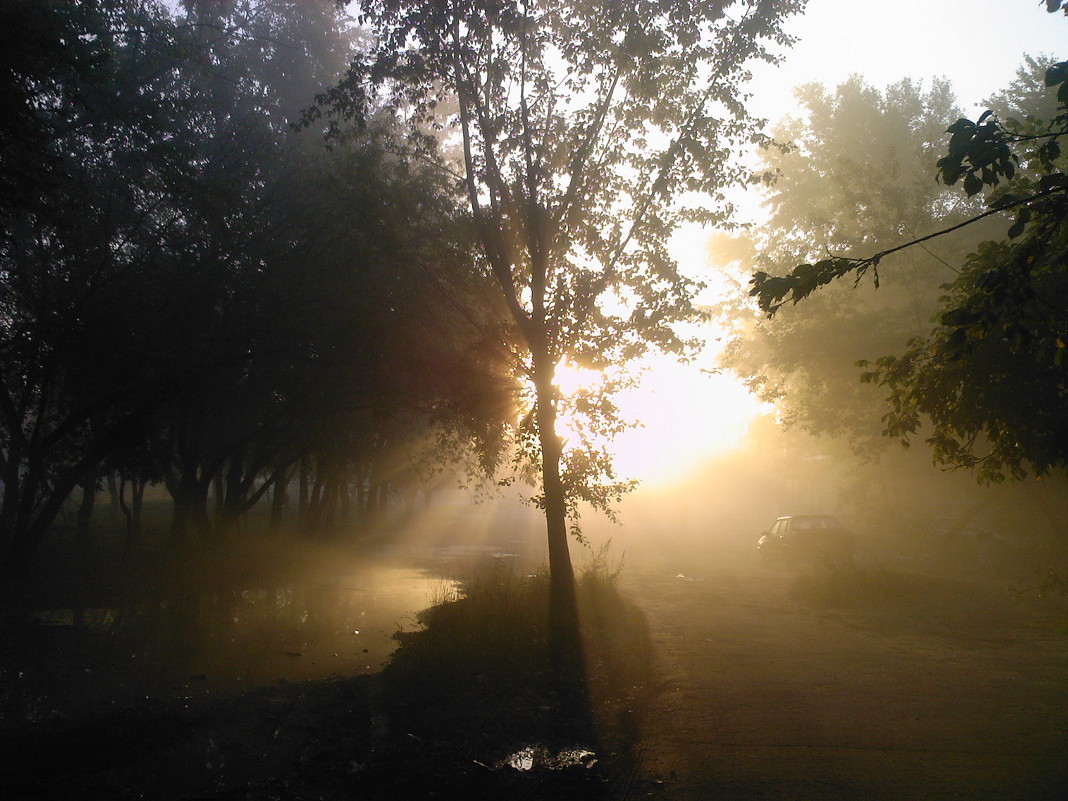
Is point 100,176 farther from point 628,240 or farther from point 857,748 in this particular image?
point 857,748

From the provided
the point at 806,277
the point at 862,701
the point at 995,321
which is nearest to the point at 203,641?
the point at 862,701

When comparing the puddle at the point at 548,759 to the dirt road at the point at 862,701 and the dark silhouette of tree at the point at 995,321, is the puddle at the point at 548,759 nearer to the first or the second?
the dirt road at the point at 862,701

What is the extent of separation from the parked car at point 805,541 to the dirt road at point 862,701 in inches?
299

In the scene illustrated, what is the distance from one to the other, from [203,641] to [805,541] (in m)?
17.5

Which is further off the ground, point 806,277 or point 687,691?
point 806,277

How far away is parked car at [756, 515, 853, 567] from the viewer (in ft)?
77.8

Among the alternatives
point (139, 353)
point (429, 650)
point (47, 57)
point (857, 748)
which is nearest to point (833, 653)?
point (857, 748)

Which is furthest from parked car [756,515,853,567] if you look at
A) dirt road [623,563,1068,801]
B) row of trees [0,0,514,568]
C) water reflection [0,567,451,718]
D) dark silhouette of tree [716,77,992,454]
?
water reflection [0,567,451,718]

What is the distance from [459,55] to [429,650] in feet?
32.1

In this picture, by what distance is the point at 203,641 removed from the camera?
12.6m

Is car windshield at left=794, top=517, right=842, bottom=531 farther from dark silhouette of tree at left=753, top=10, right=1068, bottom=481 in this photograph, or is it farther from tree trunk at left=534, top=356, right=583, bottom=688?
dark silhouette of tree at left=753, top=10, right=1068, bottom=481

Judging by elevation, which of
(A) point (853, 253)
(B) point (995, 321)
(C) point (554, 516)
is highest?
(A) point (853, 253)

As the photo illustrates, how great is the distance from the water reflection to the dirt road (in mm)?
4765

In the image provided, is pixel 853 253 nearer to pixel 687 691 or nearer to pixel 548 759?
pixel 687 691
